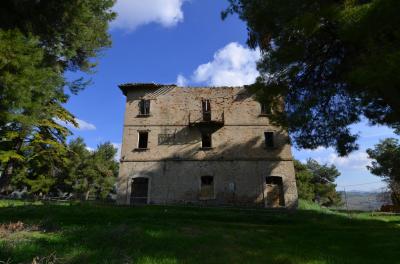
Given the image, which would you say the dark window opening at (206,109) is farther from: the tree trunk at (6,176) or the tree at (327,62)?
the tree trunk at (6,176)

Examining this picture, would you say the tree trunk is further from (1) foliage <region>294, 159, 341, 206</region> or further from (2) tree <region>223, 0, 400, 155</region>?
(1) foliage <region>294, 159, 341, 206</region>

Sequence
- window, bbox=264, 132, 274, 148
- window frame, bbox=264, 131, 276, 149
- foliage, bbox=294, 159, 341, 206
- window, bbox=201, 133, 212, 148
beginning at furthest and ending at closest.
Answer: foliage, bbox=294, 159, 341, 206, window, bbox=201, 133, 212, 148, window, bbox=264, 132, 274, 148, window frame, bbox=264, 131, 276, 149

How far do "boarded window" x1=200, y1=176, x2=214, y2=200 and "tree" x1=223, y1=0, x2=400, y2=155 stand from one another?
9.74 m

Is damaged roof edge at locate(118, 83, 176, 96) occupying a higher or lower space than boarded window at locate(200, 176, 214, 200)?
higher

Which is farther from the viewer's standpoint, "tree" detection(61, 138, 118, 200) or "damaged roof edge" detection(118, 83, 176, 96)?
"tree" detection(61, 138, 118, 200)

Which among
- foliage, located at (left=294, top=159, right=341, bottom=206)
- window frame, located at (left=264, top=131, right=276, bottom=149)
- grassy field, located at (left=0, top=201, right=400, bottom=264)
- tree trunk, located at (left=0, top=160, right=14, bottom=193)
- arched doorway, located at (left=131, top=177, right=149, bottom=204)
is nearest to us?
grassy field, located at (left=0, top=201, right=400, bottom=264)

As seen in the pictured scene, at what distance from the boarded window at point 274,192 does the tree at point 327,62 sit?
30.2 ft

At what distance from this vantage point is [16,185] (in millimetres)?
32500

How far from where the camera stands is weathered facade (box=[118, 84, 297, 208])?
66.4 feet

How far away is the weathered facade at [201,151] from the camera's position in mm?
20234

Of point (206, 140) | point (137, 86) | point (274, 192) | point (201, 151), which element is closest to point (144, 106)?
point (137, 86)

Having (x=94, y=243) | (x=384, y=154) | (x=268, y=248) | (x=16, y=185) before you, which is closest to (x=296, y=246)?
(x=268, y=248)

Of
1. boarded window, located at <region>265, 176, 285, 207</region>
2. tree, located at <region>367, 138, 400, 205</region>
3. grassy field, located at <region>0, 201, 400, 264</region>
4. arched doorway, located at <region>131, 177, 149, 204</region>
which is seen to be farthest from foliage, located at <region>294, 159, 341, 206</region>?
grassy field, located at <region>0, 201, 400, 264</region>

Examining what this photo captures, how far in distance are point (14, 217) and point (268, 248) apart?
7746 millimetres
